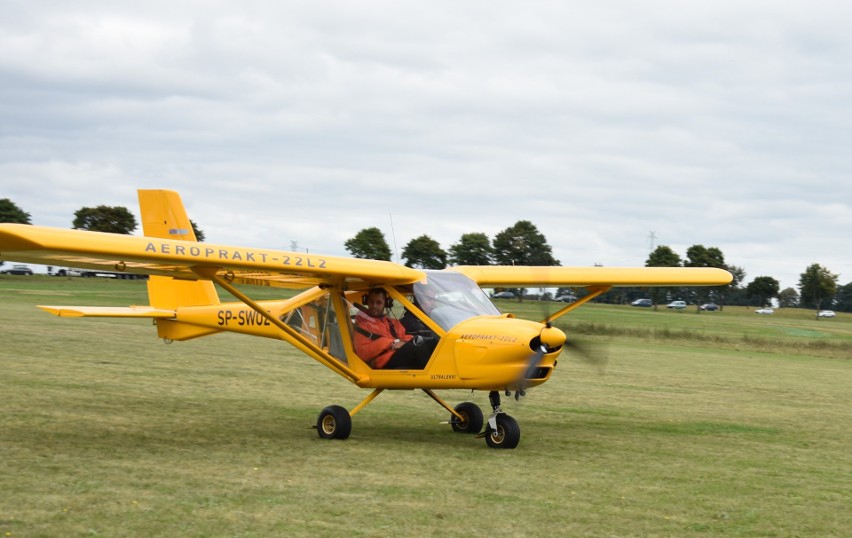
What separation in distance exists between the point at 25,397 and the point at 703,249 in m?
99.3

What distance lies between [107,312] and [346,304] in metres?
3.77

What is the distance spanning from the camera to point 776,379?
73.0 feet

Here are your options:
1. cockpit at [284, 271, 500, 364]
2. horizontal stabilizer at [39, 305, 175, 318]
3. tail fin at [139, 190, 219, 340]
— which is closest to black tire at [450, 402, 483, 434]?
cockpit at [284, 271, 500, 364]

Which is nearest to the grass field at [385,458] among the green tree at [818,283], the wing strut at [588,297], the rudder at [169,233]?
the wing strut at [588,297]

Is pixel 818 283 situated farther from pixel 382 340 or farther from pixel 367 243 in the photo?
pixel 382 340

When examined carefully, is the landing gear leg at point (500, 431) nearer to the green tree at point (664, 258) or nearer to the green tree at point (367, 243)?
the green tree at point (367, 243)

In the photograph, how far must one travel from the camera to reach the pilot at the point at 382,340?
1116 cm

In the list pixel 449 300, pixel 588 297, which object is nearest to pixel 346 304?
pixel 449 300

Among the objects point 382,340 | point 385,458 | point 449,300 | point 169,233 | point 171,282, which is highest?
point 169,233

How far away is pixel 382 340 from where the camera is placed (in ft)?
37.6

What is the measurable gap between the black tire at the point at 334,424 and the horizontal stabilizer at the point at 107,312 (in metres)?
3.58

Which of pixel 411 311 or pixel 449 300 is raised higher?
pixel 449 300

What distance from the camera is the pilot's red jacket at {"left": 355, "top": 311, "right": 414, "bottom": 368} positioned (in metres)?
11.4

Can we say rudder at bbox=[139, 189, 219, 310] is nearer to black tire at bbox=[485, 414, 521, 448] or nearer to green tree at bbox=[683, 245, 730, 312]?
black tire at bbox=[485, 414, 521, 448]
